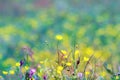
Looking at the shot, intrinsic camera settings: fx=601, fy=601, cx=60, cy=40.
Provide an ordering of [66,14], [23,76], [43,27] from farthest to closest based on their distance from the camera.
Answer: [66,14] → [43,27] → [23,76]

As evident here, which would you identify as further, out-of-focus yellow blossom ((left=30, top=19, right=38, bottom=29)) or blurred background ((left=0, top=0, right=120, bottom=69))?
out-of-focus yellow blossom ((left=30, top=19, right=38, bottom=29))

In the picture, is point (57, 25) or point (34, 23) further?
point (34, 23)

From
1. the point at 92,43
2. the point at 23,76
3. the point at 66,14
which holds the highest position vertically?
the point at 66,14

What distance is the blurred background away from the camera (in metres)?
7.89

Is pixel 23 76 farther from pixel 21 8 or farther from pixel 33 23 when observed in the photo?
pixel 21 8

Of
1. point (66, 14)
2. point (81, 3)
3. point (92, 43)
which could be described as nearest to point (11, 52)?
point (92, 43)

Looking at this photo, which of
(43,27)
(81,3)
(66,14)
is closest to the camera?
(43,27)

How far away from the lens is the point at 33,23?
34.7 feet

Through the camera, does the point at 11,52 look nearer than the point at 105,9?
Yes

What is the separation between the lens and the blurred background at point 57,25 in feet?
25.9

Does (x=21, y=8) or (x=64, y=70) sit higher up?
(x=21, y=8)

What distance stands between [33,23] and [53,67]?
7043mm

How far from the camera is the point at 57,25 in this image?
1028cm

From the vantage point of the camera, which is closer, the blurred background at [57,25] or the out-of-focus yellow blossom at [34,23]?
the blurred background at [57,25]
